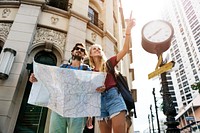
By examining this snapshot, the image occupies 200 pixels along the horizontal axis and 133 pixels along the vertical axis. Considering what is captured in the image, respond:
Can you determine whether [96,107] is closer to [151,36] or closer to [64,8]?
[151,36]

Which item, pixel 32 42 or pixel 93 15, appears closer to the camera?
pixel 32 42

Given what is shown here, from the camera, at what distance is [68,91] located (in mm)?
2229

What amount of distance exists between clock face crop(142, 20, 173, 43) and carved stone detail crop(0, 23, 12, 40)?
228 inches

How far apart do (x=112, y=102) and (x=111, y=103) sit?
0.8 inches

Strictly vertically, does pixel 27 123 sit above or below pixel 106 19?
below

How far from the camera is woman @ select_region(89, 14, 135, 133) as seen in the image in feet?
6.77

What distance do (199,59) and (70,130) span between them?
81.0 m

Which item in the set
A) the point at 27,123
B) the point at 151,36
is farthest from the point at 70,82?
the point at 27,123

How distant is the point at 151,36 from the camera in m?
3.57

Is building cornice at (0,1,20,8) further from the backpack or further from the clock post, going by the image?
the backpack

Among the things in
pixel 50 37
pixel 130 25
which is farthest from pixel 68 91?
pixel 50 37

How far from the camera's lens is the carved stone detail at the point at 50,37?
6918 mm

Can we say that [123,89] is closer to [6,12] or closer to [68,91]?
[68,91]

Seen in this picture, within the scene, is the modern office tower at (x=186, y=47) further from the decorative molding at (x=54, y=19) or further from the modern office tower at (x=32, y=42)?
the decorative molding at (x=54, y=19)
